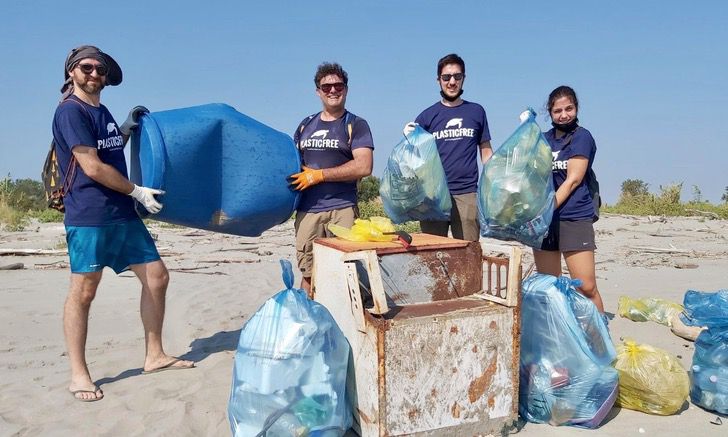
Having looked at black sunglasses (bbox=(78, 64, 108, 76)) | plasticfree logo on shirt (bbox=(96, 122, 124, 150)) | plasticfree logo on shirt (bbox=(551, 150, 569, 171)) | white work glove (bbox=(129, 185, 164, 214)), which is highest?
black sunglasses (bbox=(78, 64, 108, 76))

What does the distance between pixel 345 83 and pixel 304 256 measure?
44.8 inches

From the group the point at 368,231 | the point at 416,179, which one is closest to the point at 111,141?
the point at 368,231

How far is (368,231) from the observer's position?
112 inches

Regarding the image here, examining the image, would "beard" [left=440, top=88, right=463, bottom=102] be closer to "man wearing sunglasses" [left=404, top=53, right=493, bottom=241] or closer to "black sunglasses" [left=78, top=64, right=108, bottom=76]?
"man wearing sunglasses" [left=404, top=53, right=493, bottom=241]

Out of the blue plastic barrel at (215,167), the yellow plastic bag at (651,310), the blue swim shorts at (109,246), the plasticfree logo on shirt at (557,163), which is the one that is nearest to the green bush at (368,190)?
the yellow plastic bag at (651,310)

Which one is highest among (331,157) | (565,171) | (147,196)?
(331,157)

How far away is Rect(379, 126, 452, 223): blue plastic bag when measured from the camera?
3.30 metres

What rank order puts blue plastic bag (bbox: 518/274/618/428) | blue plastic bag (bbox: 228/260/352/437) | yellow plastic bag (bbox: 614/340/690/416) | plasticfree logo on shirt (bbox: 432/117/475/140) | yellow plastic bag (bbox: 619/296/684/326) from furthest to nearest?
yellow plastic bag (bbox: 619/296/684/326)
plasticfree logo on shirt (bbox: 432/117/475/140)
yellow plastic bag (bbox: 614/340/690/416)
blue plastic bag (bbox: 518/274/618/428)
blue plastic bag (bbox: 228/260/352/437)

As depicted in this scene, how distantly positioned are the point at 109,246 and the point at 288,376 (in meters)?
1.50

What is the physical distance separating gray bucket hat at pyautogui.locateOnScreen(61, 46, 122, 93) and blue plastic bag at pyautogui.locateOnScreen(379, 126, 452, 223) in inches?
65.8

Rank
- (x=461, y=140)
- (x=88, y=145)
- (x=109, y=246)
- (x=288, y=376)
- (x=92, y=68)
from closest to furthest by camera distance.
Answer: (x=288, y=376) < (x=88, y=145) < (x=92, y=68) < (x=109, y=246) < (x=461, y=140)

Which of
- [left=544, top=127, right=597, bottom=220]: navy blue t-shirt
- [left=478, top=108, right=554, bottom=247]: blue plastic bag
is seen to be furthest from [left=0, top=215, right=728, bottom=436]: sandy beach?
[left=544, top=127, right=597, bottom=220]: navy blue t-shirt

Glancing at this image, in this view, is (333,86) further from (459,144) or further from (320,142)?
(459,144)

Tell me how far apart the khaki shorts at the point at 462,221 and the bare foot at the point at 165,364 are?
1733 millimetres
